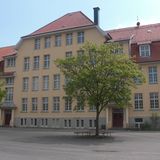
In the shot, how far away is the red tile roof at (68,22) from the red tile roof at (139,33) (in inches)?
193

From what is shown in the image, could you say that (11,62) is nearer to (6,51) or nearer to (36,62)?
(36,62)

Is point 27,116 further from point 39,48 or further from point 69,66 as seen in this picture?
point 69,66

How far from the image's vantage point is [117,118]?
4444 cm

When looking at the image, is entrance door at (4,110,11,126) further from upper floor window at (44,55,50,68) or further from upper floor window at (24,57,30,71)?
upper floor window at (44,55,50,68)

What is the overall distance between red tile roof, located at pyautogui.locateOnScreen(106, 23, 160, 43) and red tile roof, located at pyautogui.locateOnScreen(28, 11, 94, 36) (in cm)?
490

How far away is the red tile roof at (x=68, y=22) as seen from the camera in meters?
49.9

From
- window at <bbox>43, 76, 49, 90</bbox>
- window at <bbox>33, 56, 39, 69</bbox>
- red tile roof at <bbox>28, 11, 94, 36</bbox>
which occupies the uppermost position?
red tile roof at <bbox>28, 11, 94, 36</bbox>

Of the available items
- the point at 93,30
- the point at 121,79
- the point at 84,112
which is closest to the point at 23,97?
the point at 84,112

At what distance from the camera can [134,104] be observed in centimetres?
4319

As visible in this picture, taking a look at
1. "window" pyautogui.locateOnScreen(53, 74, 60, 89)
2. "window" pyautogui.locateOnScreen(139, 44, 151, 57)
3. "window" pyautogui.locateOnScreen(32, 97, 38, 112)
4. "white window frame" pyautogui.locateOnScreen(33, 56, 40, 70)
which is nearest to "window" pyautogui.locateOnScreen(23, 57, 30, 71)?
"white window frame" pyautogui.locateOnScreen(33, 56, 40, 70)

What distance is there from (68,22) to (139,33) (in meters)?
11.3

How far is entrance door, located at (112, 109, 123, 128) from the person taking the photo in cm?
4419

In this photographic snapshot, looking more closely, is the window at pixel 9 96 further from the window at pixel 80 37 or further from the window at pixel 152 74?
the window at pixel 152 74

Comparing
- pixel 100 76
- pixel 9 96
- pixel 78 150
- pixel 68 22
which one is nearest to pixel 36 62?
pixel 9 96
